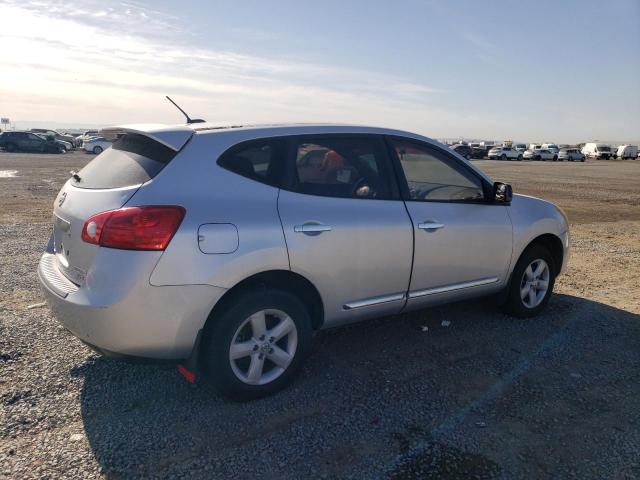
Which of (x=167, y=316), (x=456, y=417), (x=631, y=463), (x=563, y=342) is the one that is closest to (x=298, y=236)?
(x=167, y=316)

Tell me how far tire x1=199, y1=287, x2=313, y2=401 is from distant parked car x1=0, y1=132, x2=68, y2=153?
40.9 m

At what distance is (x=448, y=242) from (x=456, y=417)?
1442 millimetres

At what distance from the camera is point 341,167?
12.8 ft

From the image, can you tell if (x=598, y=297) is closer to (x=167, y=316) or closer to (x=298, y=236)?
(x=298, y=236)

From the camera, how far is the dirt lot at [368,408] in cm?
289

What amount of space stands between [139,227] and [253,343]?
1.03 m

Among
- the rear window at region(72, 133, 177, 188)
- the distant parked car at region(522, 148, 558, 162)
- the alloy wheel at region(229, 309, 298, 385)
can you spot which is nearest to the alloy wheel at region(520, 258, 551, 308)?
the alloy wheel at region(229, 309, 298, 385)

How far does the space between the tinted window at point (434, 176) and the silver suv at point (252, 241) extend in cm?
1

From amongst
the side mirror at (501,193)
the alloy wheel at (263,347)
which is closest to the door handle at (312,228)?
the alloy wheel at (263,347)

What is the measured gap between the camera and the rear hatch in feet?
10.4

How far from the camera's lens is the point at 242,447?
3.03 m

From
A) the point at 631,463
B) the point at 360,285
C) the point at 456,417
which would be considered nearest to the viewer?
the point at 631,463

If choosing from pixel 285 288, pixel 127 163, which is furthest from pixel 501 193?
pixel 127 163

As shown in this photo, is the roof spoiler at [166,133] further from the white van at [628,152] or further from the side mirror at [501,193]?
the white van at [628,152]
